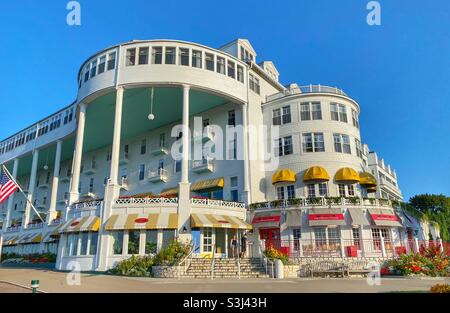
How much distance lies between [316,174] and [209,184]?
1028cm

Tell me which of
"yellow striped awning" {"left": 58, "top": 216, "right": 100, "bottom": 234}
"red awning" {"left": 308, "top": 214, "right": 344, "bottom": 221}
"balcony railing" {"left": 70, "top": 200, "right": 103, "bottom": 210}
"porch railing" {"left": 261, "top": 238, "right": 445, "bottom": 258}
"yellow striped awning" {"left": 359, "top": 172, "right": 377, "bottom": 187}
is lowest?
"porch railing" {"left": 261, "top": 238, "right": 445, "bottom": 258}

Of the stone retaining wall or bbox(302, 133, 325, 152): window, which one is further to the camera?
bbox(302, 133, 325, 152): window

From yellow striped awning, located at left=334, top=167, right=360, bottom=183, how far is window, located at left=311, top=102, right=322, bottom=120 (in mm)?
5571

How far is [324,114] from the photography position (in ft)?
105

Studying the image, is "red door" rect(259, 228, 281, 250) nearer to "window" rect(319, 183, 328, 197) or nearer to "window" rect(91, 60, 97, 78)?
"window" rect(319, 183, 328, 197)

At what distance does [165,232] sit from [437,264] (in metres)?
18.2

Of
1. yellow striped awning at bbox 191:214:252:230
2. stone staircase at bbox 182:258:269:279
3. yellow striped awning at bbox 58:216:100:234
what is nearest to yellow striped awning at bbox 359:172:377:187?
yellow striped awning at bbox 191:214:252:230

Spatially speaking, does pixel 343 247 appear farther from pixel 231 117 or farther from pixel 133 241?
pixel 231 117

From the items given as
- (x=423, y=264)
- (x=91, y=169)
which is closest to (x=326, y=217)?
(x=423, y=264)

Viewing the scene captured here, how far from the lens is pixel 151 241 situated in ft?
80.9

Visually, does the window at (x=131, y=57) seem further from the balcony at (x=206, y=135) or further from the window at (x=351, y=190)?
the window at (x=351, y=190)

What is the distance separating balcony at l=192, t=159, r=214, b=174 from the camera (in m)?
33.4
